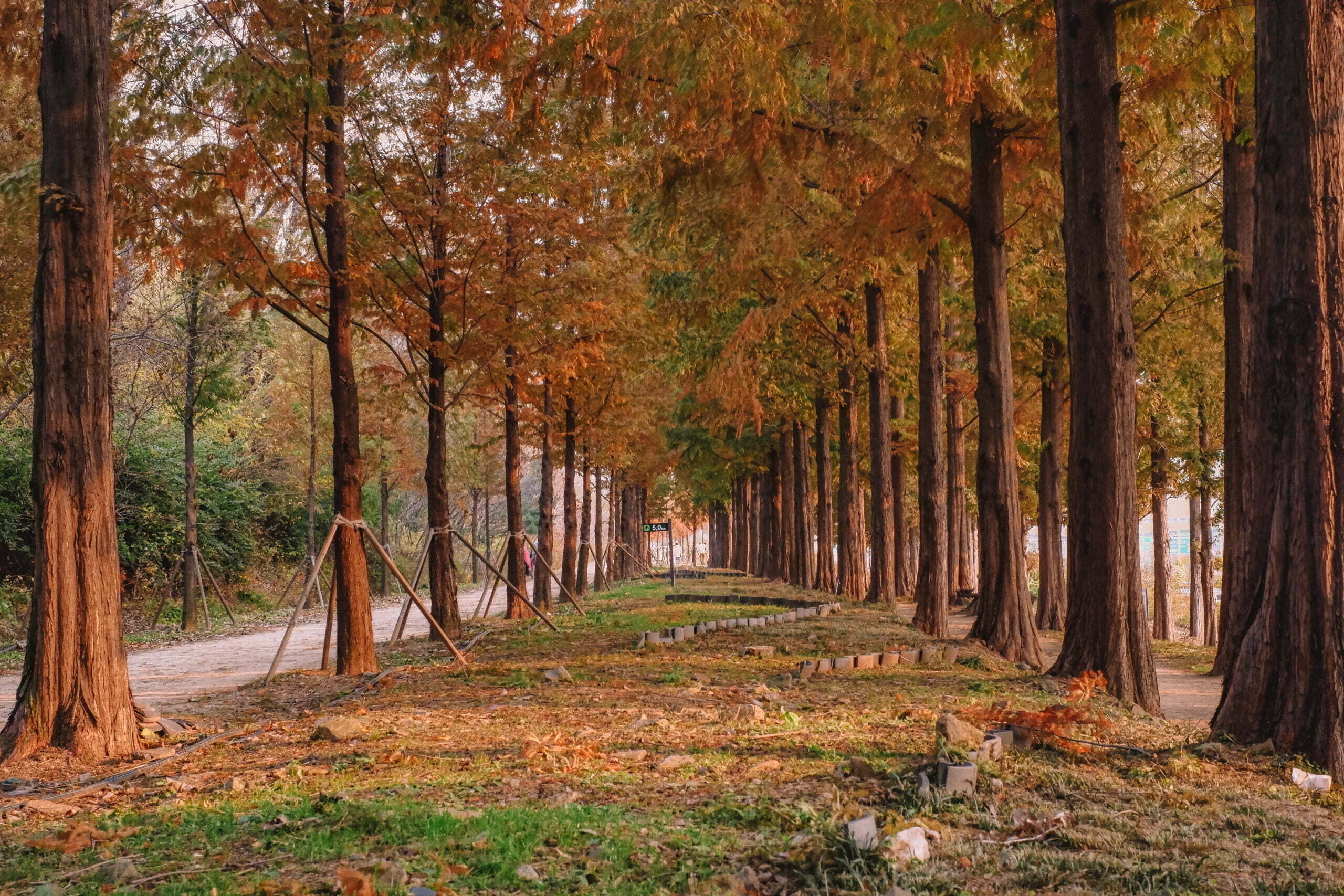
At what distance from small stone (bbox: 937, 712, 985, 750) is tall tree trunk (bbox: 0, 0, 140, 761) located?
5508 mm

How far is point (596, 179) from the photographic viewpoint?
1673cm

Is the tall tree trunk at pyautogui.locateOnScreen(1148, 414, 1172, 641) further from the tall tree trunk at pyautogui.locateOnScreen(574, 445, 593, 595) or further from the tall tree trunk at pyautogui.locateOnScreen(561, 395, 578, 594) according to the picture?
the tall tree trunk at pyautogui.locateOnScreen(574, 445, 593, 595)

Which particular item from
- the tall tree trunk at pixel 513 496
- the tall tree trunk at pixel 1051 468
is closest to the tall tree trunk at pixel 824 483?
the tall tree trunk at pixel 1051 468

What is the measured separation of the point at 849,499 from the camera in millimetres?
22750

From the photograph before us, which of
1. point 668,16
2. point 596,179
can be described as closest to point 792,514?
point 596,179

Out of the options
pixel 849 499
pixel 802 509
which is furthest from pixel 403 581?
pixel 802 509

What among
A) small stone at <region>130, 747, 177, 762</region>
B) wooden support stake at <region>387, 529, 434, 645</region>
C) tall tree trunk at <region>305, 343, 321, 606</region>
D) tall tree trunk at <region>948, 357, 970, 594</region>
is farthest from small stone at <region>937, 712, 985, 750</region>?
tall tree trunk at <region>305, 343, 321, 606</region>

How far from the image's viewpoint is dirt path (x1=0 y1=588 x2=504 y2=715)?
11570mm

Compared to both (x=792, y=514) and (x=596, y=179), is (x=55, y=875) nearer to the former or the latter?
(x=596, y=179)

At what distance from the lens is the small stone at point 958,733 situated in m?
5.55

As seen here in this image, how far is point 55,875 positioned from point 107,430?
416 centimetres

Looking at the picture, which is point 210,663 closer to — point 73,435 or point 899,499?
Result: point 73,435

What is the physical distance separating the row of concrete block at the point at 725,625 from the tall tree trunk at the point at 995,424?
3.73 metres

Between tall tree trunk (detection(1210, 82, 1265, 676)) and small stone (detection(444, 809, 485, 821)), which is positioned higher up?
tall tree trunk (detection(1210, 82, 1265, 676))
